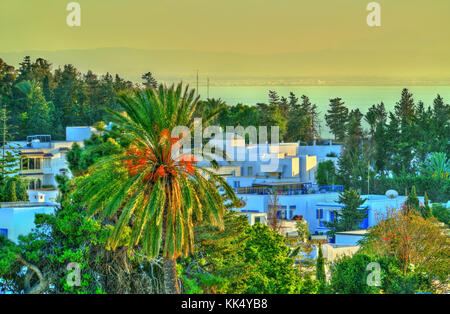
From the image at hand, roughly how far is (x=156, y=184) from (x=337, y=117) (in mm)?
93315

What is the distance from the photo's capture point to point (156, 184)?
2419cm

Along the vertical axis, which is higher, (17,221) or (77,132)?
(77,132)

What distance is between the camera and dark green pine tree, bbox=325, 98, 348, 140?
375ft

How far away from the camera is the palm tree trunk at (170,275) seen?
25.6 metres

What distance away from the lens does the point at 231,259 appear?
30.4 meters

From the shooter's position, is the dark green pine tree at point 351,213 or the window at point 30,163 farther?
the window at point 30,163

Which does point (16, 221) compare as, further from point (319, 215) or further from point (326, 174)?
point (326, 174)

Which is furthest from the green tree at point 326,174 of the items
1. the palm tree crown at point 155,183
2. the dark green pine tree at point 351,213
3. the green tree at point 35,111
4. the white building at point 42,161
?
Answer: the palm tree crown at point 155,183

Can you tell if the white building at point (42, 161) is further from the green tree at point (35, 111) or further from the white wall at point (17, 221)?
the white wall at point (17, 221)

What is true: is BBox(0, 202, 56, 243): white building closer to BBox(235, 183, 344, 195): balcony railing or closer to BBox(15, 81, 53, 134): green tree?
BBox(235, 183, 344, 195): balcony railing

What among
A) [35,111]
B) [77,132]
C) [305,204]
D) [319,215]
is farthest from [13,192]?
[35,111]

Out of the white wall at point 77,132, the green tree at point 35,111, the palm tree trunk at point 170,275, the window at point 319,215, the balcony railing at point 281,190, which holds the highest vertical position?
the green tree at point 35,111
